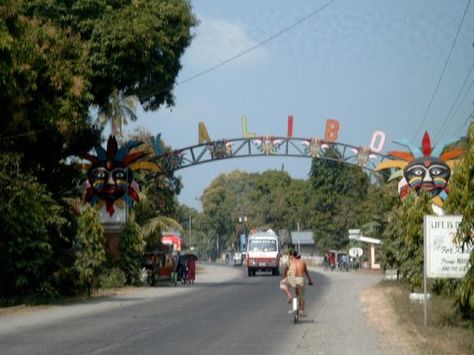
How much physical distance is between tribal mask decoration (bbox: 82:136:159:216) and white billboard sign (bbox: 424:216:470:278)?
2758 centimetres

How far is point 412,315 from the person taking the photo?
2391cm

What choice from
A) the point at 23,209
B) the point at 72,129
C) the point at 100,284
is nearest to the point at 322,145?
the point at 100,284

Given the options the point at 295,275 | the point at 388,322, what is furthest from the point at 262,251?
the point at 388,322

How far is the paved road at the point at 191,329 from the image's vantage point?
56.5ft

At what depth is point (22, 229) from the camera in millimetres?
31375

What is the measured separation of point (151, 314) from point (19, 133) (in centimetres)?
1001

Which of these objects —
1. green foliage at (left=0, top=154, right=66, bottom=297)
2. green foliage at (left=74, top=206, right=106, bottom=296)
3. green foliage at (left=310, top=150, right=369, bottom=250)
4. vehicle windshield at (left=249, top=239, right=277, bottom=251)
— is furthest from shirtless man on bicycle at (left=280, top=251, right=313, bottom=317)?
green foliage at (left=310, top=150, right=369, bottom=250)

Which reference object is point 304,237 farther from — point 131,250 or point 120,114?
point 131,250

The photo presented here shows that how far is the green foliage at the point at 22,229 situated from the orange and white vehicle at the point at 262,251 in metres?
32.5

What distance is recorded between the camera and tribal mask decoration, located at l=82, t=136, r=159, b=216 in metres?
45.7

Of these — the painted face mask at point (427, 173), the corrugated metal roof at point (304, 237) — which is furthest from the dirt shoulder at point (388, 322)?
the corrugated metal roof at point (304, 237)

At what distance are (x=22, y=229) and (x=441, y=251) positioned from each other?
16439 millimetres

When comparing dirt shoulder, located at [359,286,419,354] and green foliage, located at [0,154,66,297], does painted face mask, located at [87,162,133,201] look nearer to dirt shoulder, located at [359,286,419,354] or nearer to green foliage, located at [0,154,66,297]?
green foliage, located at [0,154,66,297]

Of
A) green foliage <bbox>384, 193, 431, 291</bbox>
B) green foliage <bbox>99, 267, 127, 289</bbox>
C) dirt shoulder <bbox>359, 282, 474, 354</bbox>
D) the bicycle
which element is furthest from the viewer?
green foliage <bbox>99, 267, 127, 289</bbox>
